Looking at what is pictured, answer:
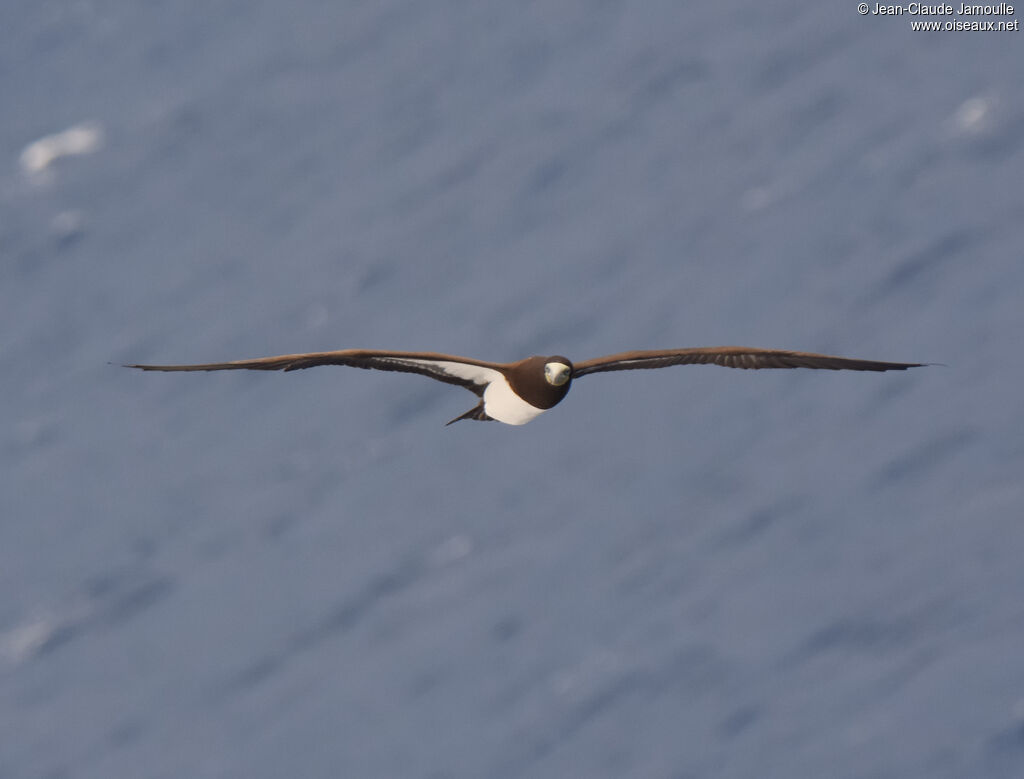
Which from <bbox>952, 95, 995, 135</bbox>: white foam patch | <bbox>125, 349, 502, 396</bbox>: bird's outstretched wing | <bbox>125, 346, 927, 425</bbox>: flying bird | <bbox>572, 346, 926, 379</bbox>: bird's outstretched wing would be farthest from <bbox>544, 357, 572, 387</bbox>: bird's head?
<bbox>952, 95, 995, 135</bbox>: white foam patch

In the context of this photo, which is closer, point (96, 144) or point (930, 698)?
point (930, 698)

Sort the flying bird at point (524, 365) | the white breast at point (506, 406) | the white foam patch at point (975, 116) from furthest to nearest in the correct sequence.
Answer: the white foam patch at point (975, 116), the white breast at point (506, 406), the flying bird at point (524, 365)

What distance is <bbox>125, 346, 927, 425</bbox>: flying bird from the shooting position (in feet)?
50.4

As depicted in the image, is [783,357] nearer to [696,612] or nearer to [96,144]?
[696,612]

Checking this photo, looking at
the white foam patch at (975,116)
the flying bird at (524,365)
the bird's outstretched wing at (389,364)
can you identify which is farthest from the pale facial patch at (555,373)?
the white foam patch at (975,116)

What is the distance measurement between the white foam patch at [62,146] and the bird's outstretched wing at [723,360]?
80.2 ft

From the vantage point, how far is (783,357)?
644 inches

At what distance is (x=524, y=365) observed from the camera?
15.9 m

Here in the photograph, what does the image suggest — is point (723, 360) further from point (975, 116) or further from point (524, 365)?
point (975, 116)

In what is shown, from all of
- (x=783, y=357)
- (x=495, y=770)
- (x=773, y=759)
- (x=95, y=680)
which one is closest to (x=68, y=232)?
(x=95, y=680)

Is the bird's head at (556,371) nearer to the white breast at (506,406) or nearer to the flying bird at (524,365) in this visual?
the flying bird at (524,365)

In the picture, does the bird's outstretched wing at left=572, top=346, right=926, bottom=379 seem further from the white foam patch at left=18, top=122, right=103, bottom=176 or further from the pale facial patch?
the white foam patch at left=18, top=122, right=103, bottom=176

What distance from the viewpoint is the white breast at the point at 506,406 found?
1636 cm

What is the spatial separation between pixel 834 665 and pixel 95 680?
53.5 feet
